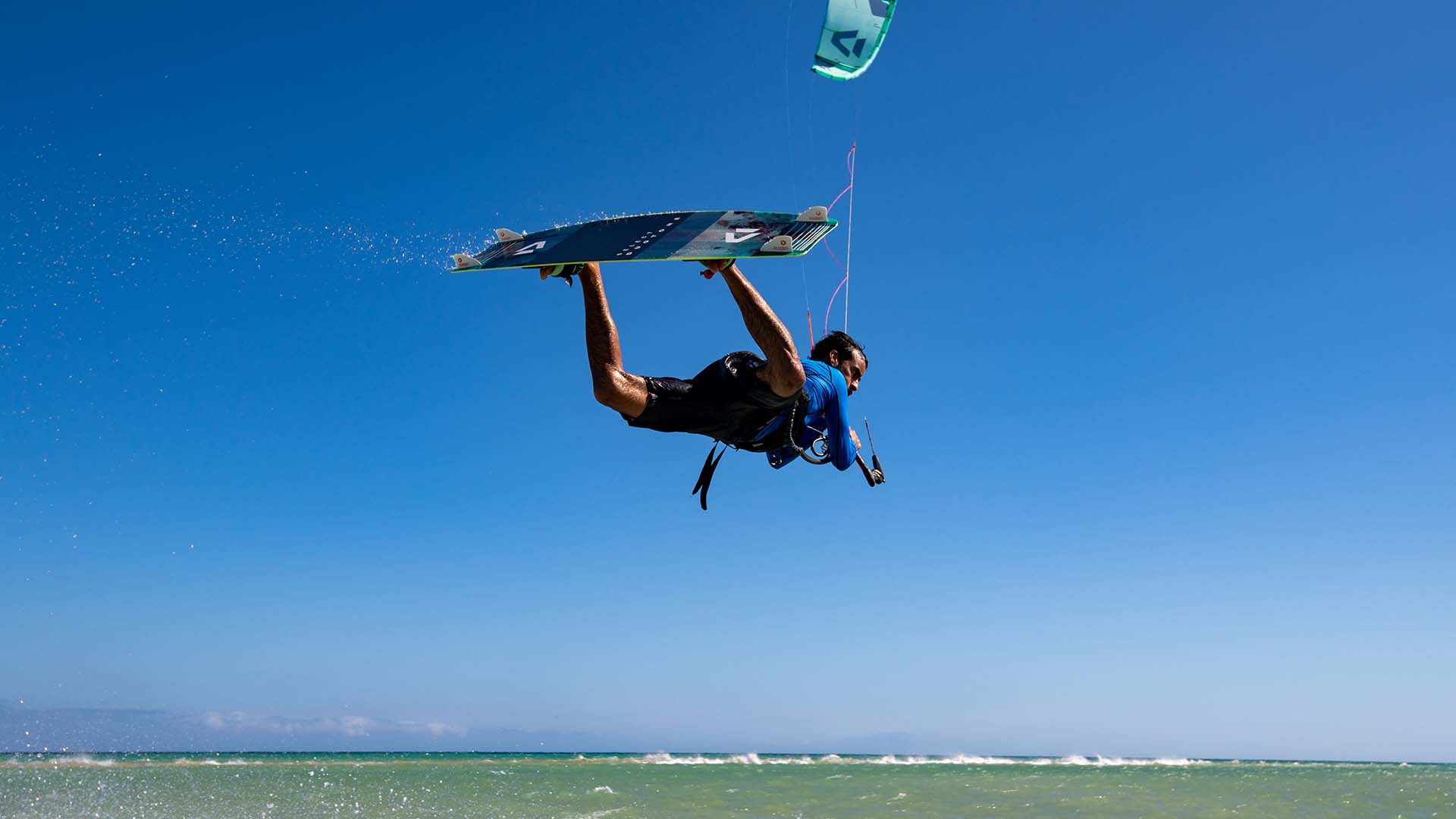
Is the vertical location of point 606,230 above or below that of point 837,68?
below

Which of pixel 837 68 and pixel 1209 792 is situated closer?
pixel 837 68

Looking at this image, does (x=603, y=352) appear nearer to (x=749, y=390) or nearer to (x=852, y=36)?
(x=749, y=390)

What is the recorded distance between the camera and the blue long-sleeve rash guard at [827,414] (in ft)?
18.6

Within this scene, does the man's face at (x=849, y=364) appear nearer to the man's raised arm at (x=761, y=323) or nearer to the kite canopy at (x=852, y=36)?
the man's raised arm at (x=761, y=323)

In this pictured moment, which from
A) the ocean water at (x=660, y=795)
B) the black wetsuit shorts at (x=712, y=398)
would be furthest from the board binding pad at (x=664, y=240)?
the ocean water at (x=660, y=795)

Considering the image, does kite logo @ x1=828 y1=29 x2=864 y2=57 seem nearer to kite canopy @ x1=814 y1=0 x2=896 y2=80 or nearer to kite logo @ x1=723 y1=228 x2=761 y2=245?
kite canopy @ x1=814 y1=0 x2=896 y2=80

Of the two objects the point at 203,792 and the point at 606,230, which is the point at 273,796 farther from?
the point at 606,230

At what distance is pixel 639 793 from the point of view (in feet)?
65.8

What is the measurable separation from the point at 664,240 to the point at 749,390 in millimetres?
1002

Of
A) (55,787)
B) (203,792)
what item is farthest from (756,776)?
(55,787)

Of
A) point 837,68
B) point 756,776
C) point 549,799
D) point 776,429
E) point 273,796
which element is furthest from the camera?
point 756,776

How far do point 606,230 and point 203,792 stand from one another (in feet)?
69.3

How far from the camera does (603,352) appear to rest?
496 centimetres

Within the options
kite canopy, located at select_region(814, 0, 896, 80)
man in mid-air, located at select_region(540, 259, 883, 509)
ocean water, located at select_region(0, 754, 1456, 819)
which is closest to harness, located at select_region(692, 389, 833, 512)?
man in mid-air, located at select_region(540, 259, 883, 509)
